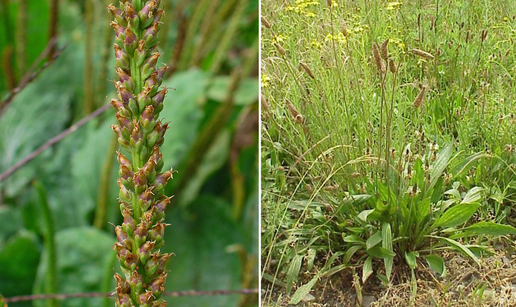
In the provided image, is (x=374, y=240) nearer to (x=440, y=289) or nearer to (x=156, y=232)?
A: (x=440, y=289)

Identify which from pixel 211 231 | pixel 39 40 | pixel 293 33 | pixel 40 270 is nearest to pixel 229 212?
pixel 211 231

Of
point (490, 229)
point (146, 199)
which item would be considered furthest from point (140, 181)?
point (490, 229)

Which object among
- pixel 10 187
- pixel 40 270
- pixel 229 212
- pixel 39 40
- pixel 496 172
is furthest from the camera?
pixel 39 40

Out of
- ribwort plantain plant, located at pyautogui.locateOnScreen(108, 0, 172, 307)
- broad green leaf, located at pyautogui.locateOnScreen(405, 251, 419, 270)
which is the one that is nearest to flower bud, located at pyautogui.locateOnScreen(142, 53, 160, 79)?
ribwort plantain plant, located at pyautogui.locateOnScreen(108, 0, 172, 307)

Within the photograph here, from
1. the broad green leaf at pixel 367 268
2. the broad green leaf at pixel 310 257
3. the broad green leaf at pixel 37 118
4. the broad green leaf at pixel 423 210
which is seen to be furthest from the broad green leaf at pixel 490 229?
the broad green leaf at pixel 37 118

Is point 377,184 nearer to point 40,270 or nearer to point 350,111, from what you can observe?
point 350,111

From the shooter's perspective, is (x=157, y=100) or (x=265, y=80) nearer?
(x=157, y=100)

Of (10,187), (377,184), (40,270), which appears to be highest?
(377,184)
